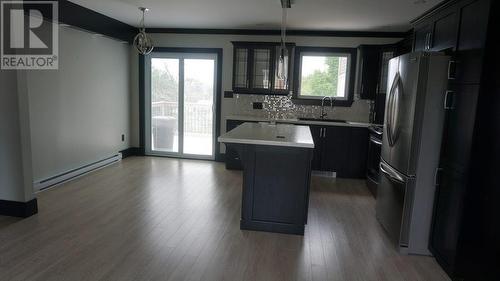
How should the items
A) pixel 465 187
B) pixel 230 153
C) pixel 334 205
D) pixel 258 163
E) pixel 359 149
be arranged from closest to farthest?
pixel 465 187 < pixel 258 163 < pixel 334 205 < pixel 359 149 < pixel 230 153

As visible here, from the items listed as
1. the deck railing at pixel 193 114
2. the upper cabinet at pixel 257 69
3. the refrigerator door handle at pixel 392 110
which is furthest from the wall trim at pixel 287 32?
the refrigerator door handle at pixel 392 110

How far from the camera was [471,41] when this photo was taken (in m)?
2.39

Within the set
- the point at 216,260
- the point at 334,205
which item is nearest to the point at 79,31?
the point at 216,260

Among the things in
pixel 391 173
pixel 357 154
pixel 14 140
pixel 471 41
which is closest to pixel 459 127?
pixel 471 41

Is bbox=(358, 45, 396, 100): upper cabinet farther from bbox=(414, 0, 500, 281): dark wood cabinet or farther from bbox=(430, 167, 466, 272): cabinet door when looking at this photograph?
bbox=(430, 167, 466, 272): cabinet door

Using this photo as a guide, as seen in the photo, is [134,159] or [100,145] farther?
[134,159]

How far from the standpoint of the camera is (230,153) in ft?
18.5

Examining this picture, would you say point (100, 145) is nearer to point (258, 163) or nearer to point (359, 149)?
point (258, 163)

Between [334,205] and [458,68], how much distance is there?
2171 millimetres

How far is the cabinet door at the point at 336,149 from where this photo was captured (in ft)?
17.3

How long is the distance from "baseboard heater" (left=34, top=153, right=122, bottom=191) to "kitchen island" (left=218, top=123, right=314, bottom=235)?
2.77 meters

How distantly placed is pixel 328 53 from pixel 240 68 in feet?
5.25

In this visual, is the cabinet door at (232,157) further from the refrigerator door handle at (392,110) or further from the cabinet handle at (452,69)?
the cabinet handle at (452,69)

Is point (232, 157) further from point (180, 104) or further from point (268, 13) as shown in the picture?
point (268, 13)
